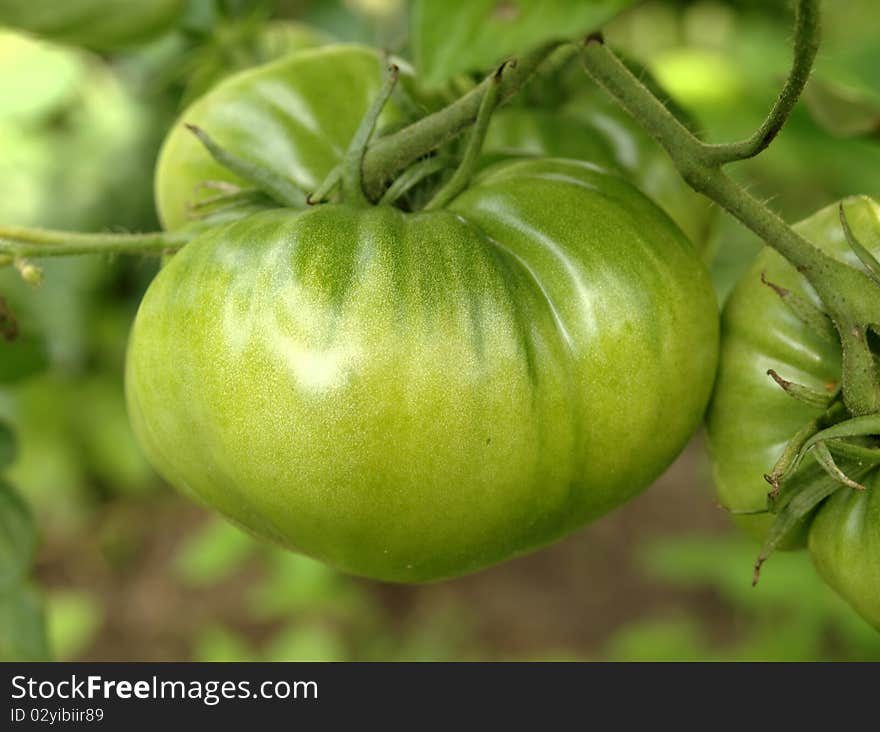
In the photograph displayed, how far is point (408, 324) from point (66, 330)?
2443 mm

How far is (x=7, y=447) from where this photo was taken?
932 millimetres

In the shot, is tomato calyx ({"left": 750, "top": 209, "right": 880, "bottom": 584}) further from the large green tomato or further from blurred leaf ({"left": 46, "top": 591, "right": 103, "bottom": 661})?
blurred leaf ({"left": 46, "top": 591, "right": 103, "bottom": 661})

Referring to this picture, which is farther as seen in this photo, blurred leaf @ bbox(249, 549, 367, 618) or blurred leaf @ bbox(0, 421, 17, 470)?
blurred leaf @ bbox(249, 549, 367, 618)

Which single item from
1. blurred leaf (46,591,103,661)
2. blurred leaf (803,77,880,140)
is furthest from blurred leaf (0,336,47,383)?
blurred leaf (46,591,103,661)

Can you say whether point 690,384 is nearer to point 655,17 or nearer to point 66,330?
point 655,17

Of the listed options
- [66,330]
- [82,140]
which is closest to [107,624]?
[66,330]

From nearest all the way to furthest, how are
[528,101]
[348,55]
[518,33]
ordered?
[518,33] < [348,55] < [528,101]

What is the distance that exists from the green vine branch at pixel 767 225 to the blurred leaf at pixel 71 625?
7.52 ft

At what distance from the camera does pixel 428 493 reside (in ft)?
2.01

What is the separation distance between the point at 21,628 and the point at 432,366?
49 cm

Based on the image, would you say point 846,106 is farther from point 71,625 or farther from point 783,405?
point 71,625

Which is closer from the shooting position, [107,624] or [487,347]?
[487,347]

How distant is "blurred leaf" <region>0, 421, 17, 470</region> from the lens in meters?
0.93

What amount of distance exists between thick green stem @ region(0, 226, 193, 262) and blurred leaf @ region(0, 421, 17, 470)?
28 cm
